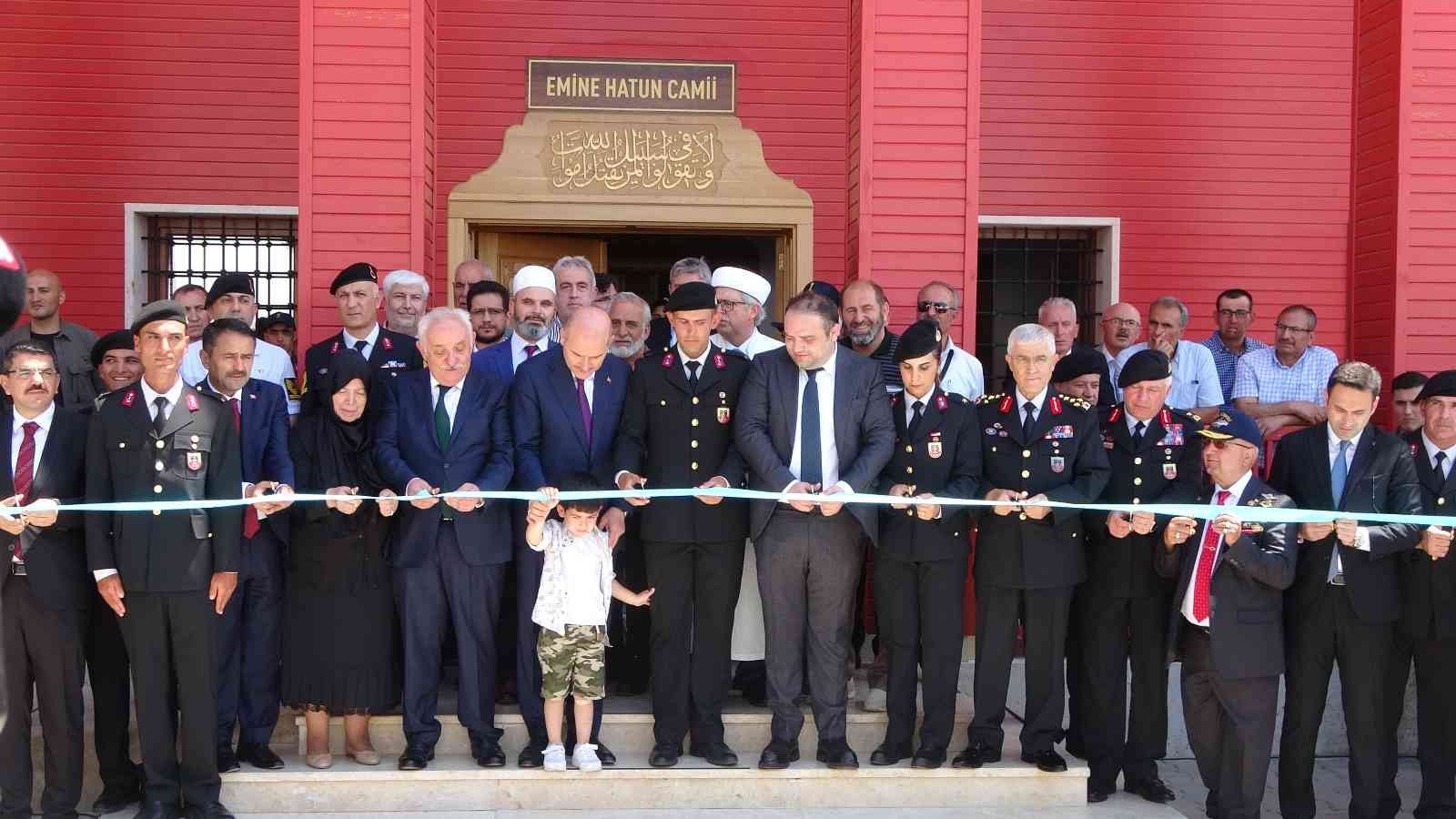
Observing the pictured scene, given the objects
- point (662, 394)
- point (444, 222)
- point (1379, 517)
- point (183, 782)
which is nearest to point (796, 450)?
point (662, 394)

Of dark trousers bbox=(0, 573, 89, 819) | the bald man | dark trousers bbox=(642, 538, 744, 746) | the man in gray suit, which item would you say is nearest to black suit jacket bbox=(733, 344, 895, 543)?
the man in gray suit

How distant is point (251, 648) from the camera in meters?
5.20

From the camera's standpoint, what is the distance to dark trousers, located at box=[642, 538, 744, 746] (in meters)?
5.21

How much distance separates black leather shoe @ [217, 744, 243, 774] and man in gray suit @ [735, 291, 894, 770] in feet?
6.84

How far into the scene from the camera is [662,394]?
5238 millimetres

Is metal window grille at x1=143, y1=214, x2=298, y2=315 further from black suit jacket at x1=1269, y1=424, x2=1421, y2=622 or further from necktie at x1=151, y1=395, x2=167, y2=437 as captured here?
black suit jacket at x1=1269, y1=424, x2=1421, y2=622

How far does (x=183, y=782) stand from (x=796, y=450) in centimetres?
264

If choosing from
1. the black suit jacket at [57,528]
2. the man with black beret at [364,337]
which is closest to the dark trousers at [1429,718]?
the man with black beret at [364,337]

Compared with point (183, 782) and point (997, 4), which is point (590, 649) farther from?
point (997, 4)

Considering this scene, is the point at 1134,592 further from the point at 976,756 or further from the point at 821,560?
the point at 821,560

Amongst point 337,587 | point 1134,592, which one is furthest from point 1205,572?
point 337,587

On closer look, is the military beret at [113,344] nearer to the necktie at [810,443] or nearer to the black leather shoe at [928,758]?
the necktie at [810,443]

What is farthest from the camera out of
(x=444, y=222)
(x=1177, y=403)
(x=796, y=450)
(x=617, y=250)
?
(x=617, y=250)

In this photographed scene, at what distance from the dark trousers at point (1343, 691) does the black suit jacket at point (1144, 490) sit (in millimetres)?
585
